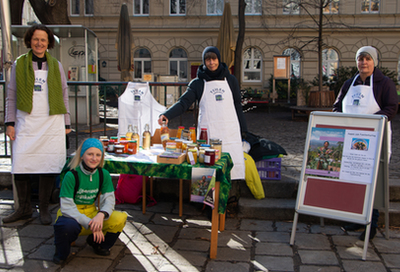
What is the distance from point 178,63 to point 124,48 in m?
10.7

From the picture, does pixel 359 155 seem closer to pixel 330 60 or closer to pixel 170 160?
pixel 170 160

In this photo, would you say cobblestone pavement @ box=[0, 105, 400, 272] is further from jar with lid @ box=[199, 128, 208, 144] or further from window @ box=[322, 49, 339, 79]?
window @ box=[322, 49, 339, 79]

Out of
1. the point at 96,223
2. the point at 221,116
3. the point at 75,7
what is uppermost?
the point at 75,7

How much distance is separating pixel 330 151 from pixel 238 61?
1384cm

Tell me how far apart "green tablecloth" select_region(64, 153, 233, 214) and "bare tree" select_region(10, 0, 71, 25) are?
8638 millimetres

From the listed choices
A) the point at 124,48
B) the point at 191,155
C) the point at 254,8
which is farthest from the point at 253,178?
the point at 254,8

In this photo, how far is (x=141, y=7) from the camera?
922 inches

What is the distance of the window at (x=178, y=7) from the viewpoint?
23.2 m

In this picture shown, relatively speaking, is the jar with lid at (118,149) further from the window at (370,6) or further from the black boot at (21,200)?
the window at (370,6)

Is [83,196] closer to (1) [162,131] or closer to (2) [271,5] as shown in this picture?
(1) [162,131]

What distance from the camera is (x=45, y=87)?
408cm

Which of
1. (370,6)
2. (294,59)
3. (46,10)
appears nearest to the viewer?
(46,10)

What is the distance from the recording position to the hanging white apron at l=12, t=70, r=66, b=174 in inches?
159

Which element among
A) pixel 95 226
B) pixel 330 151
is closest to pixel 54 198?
pixel 95 226
